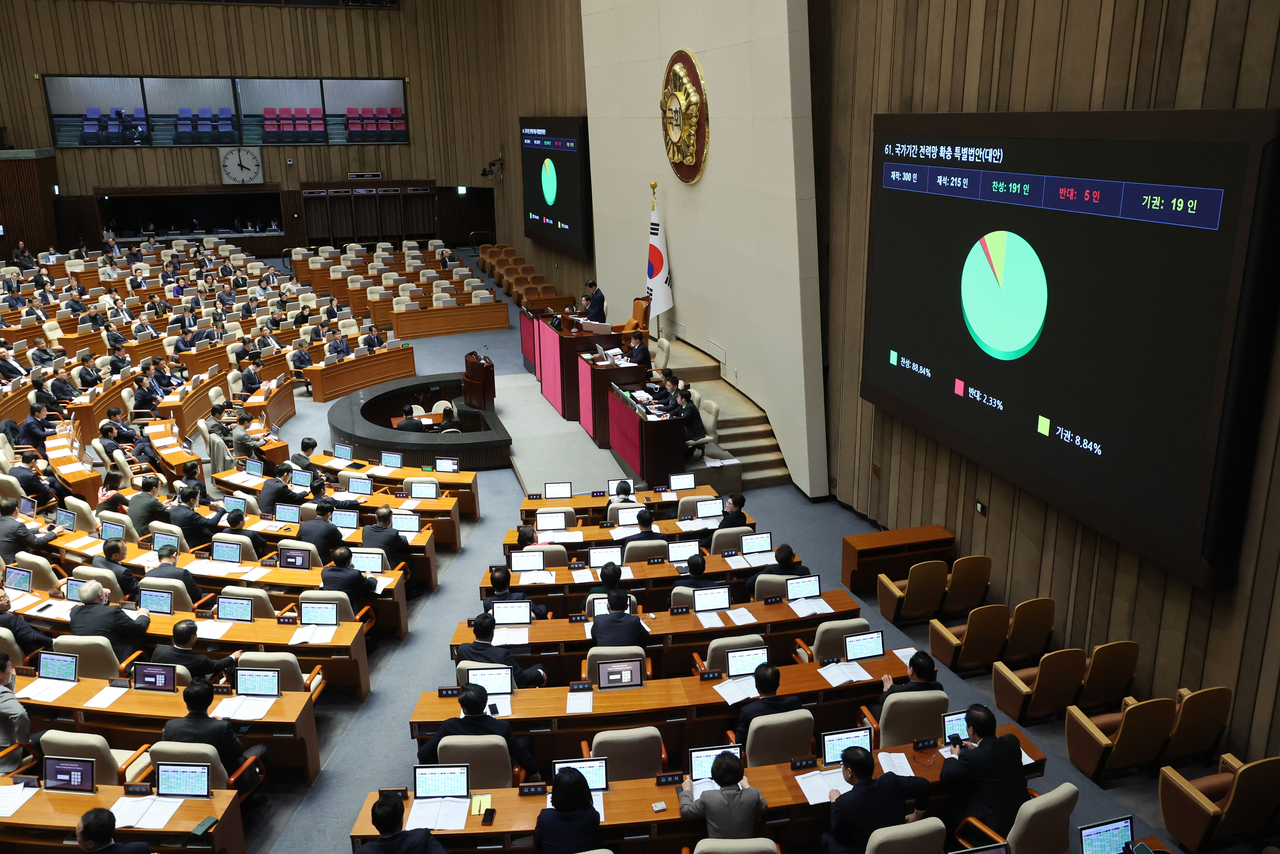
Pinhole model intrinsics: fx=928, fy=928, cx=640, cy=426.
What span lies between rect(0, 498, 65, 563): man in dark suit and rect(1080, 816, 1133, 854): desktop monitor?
891cm

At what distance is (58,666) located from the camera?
21.6ft

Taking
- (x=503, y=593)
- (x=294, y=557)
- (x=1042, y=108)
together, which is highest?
(x=1042, y=108)

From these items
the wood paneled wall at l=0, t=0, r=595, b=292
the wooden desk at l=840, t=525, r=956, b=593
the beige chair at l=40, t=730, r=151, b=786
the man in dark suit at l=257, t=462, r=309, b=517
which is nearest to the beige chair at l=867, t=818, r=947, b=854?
the beige chair at l=40, t=730, r=151, b=786

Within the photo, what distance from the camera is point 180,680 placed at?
6555mm

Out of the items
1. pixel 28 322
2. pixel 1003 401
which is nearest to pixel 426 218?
pixel 28 322

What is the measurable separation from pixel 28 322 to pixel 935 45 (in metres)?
16.6

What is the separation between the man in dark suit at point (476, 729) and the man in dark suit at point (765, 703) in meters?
1.32

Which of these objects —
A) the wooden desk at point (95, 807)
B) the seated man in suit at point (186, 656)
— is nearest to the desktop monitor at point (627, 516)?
the seated man in suit at point (186, 656)

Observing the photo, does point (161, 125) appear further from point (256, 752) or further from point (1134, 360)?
point (1134, 360)

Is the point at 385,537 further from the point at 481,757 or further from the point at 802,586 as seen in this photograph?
the point at 802,586

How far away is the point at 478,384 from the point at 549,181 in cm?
841

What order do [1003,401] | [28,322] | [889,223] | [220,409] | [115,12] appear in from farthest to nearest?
[115,12]
[28,322]
[220,409]
[889,223]
[1003,401]

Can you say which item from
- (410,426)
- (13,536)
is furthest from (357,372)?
(13,536)

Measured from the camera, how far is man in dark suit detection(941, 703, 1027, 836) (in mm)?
5105
